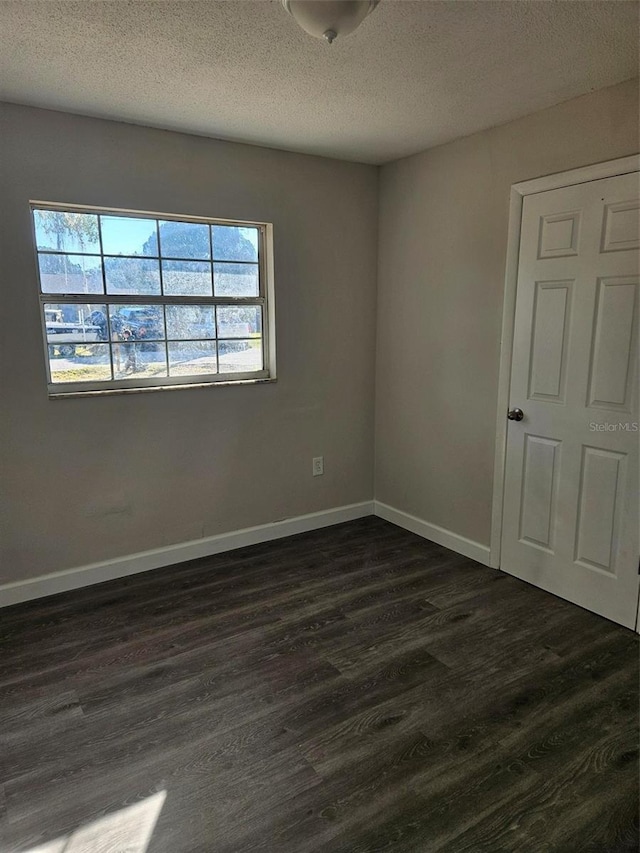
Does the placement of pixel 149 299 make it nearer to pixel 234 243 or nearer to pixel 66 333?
pixel 66 333

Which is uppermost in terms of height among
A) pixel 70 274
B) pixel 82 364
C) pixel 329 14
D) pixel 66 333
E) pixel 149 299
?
pixel 329 14

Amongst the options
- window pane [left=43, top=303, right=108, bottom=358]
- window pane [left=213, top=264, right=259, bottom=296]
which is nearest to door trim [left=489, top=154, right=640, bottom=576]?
window pane [left=213, top=264, right=259, bottom=296]

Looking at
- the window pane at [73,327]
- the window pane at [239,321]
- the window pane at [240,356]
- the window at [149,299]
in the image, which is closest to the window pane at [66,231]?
the window at [149,299]

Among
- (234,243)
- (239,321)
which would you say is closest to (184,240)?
(234,243)

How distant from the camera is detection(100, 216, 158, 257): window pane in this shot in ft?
9.37

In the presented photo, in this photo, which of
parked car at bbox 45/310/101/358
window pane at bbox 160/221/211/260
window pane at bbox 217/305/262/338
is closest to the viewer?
parked car at bbox 45/310/101/358

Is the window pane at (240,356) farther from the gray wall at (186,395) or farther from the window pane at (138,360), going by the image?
the window pane at (138,360)

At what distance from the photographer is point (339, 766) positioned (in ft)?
5.84

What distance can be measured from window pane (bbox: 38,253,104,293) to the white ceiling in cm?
69

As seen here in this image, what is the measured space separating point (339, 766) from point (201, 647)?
907 millimetres

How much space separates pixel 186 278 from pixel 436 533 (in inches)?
88.3

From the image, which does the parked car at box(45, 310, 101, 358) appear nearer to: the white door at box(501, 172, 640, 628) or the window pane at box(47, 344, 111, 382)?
the window pane at box(47, 344, 111, 382)

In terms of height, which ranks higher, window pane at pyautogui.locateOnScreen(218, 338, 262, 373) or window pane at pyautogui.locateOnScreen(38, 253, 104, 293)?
window pane at pyautogui.locateOnScreen(38, 253, 104, 293)

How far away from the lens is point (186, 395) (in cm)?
316
